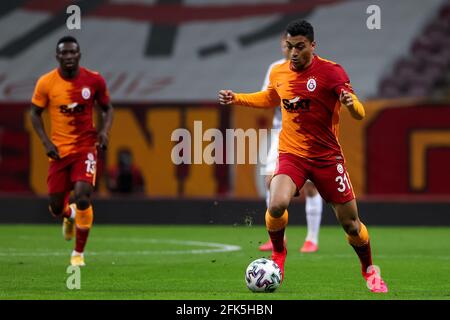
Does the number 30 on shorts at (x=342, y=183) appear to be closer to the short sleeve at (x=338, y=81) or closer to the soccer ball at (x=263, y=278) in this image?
the short sleeve at (x=338, y=81)

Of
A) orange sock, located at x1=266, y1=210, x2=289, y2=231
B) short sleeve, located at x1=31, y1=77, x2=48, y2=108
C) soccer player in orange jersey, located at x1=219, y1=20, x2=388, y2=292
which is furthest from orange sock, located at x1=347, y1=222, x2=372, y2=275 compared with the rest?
short sleeve, located at x1=31, y1=77, x2=48, y2=108

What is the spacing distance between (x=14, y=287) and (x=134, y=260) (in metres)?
3.01

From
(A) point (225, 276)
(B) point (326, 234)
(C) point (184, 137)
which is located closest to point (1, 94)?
(C) point (184, 137)

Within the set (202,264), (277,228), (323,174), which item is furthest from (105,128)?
(323,174)

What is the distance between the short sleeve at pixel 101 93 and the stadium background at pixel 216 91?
285 inches

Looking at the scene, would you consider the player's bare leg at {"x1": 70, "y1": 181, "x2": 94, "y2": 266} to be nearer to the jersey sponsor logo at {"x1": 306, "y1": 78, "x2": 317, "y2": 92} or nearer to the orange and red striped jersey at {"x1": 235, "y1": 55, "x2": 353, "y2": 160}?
the orange and red striped jersey at {"x1": 235, "y1": 55, "x2": 353, "y2": 160}

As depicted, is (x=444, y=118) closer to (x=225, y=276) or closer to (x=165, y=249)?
(x=165, y=249)

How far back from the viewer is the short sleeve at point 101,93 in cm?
1148

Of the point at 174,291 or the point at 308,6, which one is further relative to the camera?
the point at 308,6

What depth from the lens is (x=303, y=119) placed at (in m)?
8.96

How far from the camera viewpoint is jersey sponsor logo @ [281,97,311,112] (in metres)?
8.93

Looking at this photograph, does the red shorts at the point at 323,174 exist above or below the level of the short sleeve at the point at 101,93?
below

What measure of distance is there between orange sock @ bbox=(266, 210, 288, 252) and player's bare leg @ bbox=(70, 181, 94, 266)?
8.59ft

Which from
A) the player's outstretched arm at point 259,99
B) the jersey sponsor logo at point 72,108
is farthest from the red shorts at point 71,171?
the player's outstretched arm at point 259,99
